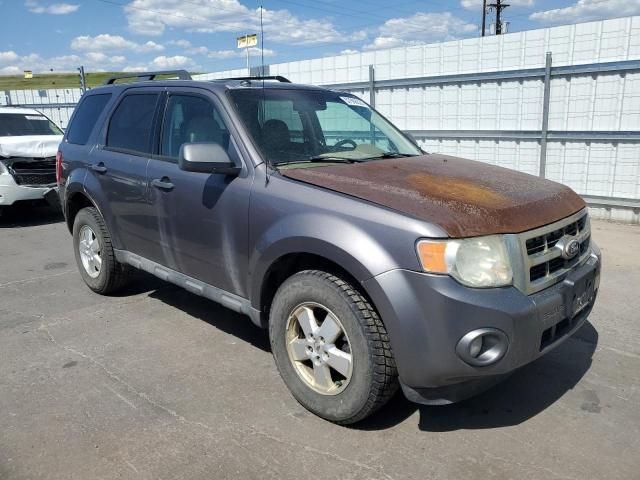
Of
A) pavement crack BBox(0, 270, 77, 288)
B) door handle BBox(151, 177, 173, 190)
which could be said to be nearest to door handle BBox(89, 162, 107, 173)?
door handle BBox(151, 177, 173, 190)

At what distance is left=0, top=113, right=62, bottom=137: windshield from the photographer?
9.68 metres

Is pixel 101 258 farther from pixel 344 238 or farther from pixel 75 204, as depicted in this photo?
pixel 344 238

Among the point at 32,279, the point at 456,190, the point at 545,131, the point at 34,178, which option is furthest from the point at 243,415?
the point at 34,178

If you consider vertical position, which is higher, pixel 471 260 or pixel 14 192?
pixel 471 260

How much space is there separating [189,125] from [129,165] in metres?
0.71

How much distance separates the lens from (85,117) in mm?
5184

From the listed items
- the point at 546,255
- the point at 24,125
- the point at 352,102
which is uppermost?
the point at 352,102

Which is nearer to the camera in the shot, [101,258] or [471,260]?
[471,260]

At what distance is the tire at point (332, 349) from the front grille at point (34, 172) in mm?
7220

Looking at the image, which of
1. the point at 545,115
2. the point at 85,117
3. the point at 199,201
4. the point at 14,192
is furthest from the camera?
the point at 14,192

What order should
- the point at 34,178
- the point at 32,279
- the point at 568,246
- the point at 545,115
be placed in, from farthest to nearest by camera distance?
1. the point at 34,178
2. the point at 545,115
3. the point at 32,279
4. the point at 568,246

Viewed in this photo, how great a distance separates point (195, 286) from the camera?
3900mm

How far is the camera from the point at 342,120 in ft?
14.1

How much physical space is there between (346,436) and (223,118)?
6.91 feet
